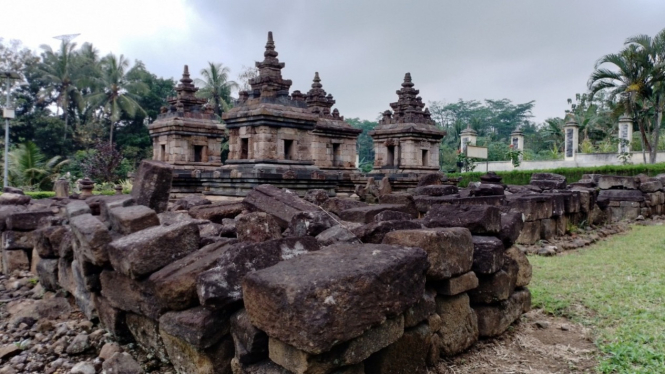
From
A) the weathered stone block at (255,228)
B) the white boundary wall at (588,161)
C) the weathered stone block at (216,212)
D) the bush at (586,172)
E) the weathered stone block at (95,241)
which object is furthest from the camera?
the white boundary wall at (588,161)

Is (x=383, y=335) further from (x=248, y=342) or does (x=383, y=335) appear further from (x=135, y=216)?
(x=135, y=216)

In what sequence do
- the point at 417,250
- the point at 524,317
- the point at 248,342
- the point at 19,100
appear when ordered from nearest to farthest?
the point at 248,342
the point at 417,250
the point at 524,317
the point at 19,100

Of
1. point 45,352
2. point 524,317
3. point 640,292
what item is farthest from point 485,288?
point 45,352

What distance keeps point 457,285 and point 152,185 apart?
10.5 feet

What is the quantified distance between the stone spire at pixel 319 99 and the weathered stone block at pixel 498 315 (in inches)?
621

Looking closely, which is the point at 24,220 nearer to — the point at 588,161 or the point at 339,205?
the point at 339,205

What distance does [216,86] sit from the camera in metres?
40.3

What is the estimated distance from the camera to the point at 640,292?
4.76 meters

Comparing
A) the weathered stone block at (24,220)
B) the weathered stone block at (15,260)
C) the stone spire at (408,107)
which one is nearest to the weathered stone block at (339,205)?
the weathered stone block at (24,220)

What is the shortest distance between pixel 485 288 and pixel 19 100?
138 feet

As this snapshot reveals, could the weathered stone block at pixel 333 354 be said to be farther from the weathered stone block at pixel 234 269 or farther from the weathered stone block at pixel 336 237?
the weathered stone block at pixel 336 237

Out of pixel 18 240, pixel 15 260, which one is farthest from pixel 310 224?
pixel 15 260

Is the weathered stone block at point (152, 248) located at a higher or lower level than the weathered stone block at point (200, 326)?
higher

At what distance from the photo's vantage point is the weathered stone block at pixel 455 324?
329cm
